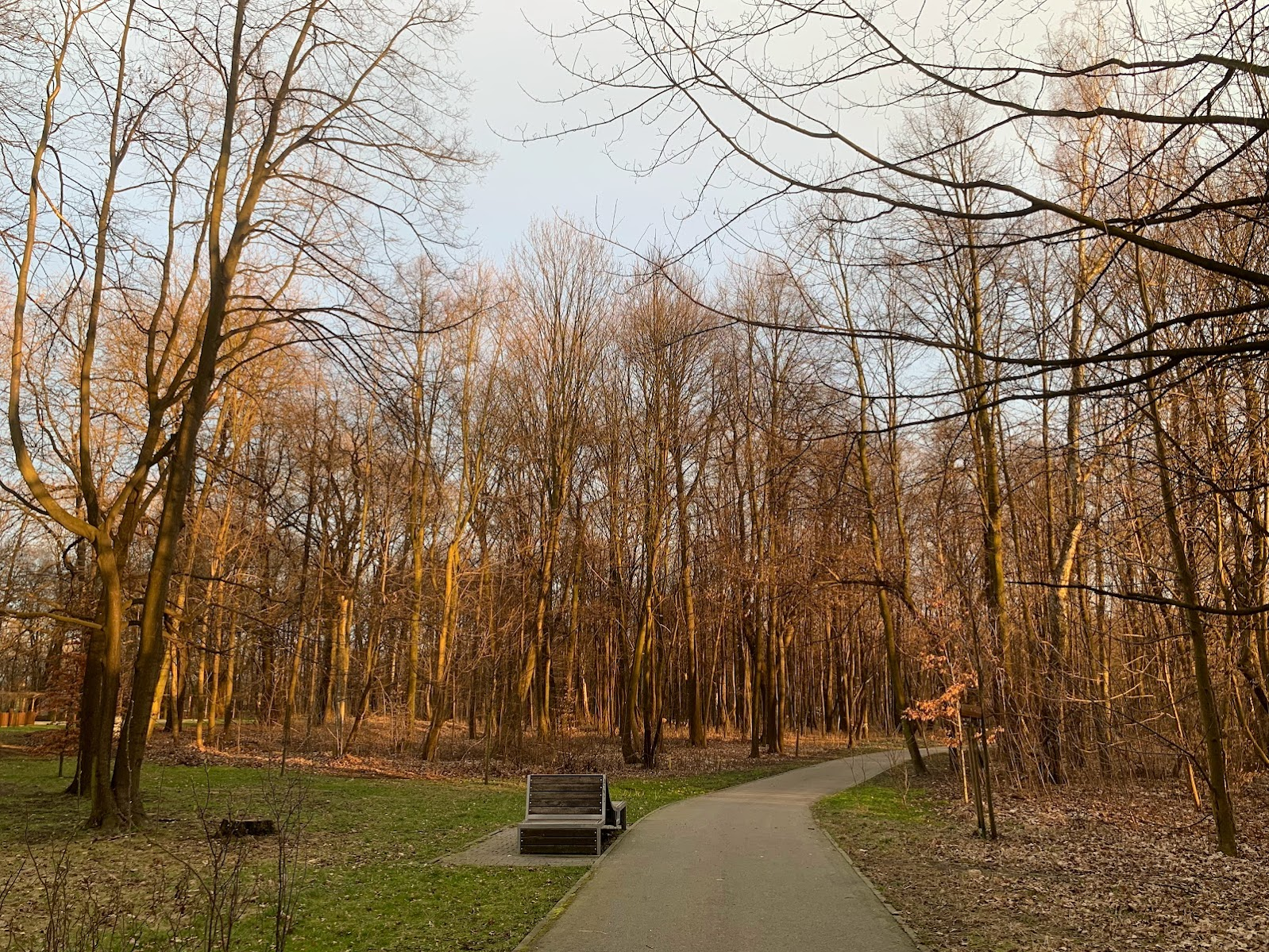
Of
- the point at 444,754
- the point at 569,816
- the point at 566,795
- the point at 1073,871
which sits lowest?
the point at 444,754

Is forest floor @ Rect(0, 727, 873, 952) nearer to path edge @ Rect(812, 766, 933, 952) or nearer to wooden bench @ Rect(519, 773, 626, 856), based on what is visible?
wooden bench @ Rect(519, 773, 626, 856)

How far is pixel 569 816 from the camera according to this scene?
10469 millimetres

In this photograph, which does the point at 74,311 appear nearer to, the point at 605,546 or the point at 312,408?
the point at 312,408

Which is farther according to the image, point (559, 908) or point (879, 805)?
point (879, 805)

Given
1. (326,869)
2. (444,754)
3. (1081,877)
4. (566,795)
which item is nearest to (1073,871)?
(1081,877)

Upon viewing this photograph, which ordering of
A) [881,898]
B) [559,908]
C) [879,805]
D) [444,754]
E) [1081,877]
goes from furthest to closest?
[444,754]
[879,805]
[1081,877]
[881,898]
[559,908]

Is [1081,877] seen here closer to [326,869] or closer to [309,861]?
[326,869]

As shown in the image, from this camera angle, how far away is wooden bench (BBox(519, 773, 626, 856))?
32.9 ft

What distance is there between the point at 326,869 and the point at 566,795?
300 cm

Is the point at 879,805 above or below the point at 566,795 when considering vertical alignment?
below

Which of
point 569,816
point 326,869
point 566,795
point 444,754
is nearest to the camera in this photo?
point 326,869

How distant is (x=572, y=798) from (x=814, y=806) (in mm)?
5903

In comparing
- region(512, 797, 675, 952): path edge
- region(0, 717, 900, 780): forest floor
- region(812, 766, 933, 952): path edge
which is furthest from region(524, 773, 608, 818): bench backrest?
region(0, 717, 900, 780): forest floor

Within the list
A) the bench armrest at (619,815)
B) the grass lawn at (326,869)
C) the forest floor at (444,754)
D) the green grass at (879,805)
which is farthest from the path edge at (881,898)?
the forest floor at (444,754)
